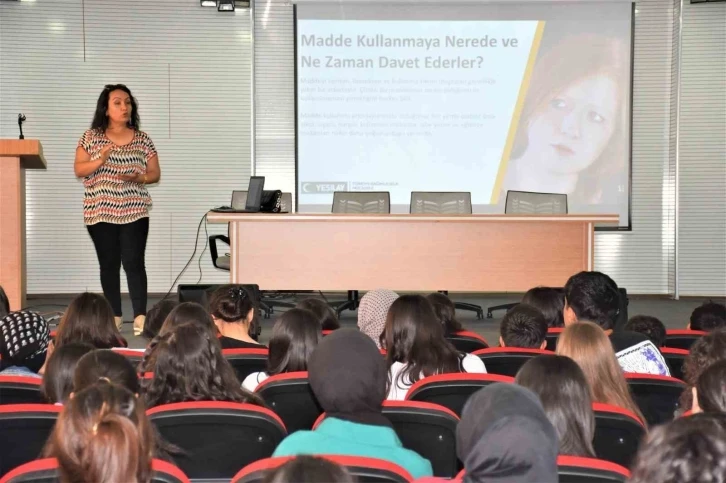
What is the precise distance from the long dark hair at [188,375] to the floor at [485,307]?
3.19 metres

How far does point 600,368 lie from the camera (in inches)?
95.3

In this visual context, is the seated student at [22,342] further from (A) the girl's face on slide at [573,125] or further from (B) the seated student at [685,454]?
(A) the girl's face on slide at [573,125]

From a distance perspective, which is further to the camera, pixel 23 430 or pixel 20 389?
pixel 20 389

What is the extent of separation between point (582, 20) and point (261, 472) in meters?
8.11

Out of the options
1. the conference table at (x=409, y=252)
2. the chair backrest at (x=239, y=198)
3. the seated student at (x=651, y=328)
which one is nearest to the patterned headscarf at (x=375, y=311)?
the seated student at (x=651, y=328)

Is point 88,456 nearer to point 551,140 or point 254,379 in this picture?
point 254,379

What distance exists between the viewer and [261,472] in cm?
162

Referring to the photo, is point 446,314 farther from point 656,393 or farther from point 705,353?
point 705,353

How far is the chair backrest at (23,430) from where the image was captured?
2043 millimetres

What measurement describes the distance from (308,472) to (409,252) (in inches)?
193

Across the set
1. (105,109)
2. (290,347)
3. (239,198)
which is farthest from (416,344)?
(239,198)

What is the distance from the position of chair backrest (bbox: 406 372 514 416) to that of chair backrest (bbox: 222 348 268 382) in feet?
2.42

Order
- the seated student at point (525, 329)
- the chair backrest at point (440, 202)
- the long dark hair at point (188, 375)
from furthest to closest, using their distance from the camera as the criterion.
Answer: the chair backrest at point (440, 202) → the seated student at point (525, 329) → the long dark hair at point (188, 375)

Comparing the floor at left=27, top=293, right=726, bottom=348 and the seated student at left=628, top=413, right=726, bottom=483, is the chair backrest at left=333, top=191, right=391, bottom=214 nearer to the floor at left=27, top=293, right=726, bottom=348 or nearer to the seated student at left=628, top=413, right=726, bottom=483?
the floor at left=27, top=293, right=726, bottom=348
